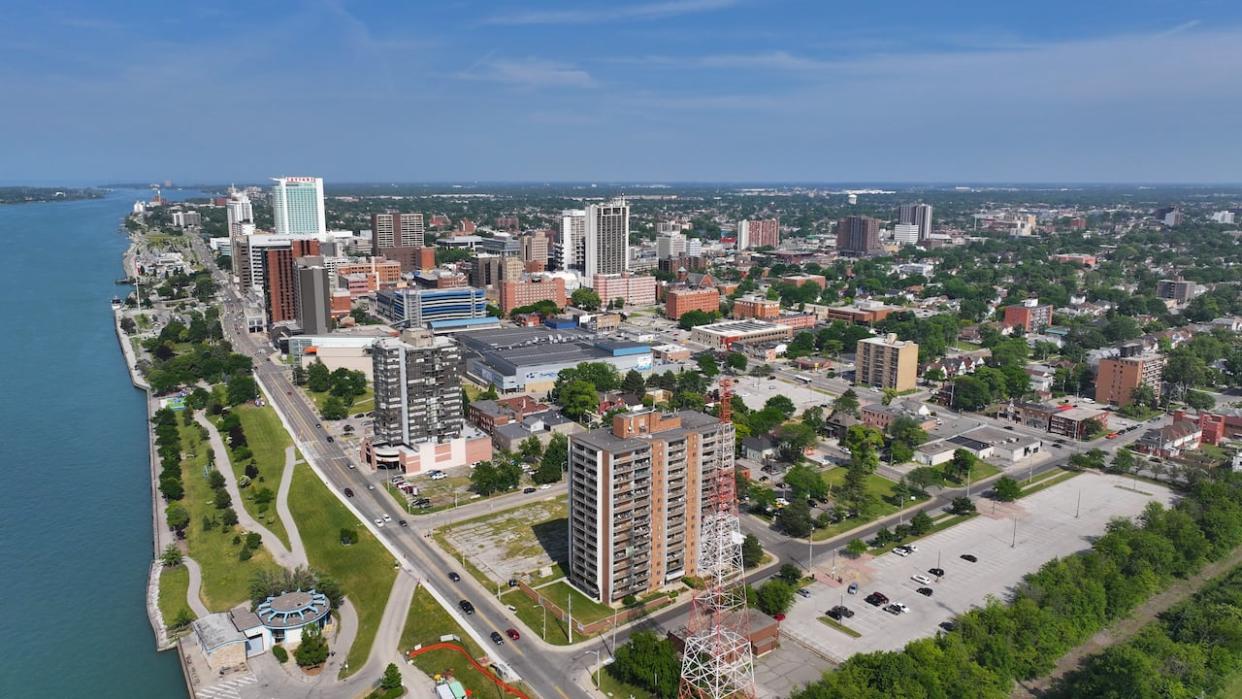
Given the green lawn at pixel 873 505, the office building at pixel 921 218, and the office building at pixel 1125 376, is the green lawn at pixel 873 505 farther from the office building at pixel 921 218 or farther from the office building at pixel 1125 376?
Result: the office building at pixel 921 218

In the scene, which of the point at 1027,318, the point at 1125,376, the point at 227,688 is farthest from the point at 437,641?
the point at 1027,318

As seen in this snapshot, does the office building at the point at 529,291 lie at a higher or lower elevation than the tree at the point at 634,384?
higher

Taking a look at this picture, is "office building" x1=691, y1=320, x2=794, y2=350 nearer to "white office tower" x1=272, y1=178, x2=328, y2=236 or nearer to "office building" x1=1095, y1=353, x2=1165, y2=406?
"office building" x1=1095, y1=353, x2=1165, y2=406

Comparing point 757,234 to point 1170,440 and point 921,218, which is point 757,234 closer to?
point 921,218

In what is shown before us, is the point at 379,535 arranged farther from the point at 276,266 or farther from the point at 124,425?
the point at 276,266

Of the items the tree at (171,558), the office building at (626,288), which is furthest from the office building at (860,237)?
the tree at (171,558)
